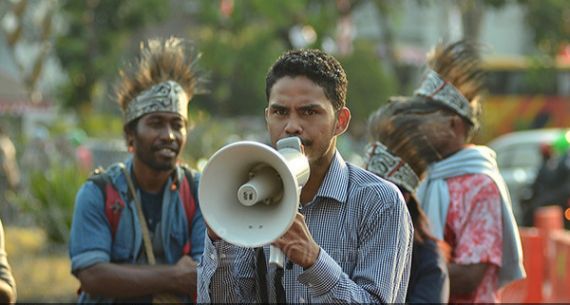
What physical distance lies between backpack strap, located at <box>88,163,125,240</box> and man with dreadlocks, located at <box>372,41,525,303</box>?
1.36m

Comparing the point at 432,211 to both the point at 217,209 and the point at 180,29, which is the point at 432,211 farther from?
the point at 180,29

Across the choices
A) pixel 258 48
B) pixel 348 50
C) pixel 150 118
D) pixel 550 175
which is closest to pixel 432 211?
pixel 150 118

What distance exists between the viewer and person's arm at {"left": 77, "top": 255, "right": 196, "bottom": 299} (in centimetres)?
546

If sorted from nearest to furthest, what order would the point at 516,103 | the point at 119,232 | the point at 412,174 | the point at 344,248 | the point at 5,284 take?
the point at 344,248 < the point at 5,284 < the point at 412,174 < the point at 119,232 < the point at 516,103

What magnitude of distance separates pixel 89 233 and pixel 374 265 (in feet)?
6.81

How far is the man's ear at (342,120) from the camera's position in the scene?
3.89 meters

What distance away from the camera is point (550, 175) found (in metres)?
16.8

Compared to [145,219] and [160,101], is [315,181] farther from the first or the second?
[160,101]

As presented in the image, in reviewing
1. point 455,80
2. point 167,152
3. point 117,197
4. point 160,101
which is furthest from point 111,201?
point 455,80

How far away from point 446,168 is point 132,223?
1483 millimetres

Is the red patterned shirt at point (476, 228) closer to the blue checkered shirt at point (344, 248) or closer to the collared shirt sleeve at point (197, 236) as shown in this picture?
the collared shirt sleeve at point (197, 236)

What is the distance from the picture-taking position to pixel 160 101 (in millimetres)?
5867

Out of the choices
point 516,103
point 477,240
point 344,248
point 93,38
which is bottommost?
point 477,240

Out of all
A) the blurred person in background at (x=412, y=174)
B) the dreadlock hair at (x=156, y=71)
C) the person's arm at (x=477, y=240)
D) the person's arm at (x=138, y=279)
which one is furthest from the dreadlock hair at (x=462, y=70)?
the person's arm at (x=138, y=279)
